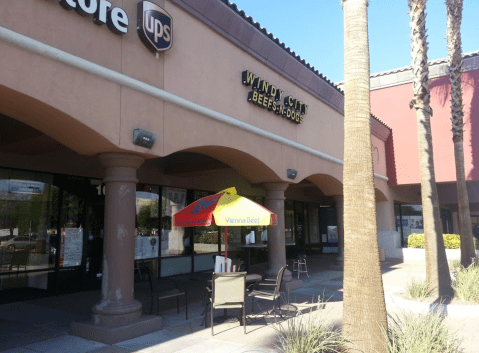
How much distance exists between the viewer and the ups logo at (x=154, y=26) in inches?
283

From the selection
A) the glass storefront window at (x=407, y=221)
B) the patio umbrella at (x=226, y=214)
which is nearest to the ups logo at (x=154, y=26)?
the patio umbrella at (x=226, y=214)

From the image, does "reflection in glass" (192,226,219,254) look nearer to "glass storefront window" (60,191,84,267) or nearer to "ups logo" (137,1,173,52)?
"glass storefront window" (60,191,84,267)

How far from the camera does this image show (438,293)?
9.77 meters

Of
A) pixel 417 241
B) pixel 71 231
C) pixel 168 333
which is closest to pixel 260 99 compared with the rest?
pixel 168 333

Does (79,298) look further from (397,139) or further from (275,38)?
(397,139)

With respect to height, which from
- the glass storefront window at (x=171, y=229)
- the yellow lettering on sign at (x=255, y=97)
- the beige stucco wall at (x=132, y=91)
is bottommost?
the glass storefront window at (x=171, y=229)

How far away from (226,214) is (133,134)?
88.4 inches

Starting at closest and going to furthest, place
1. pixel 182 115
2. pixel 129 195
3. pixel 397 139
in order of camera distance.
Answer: pixel 129 195 → pixel 182 115 → pixel 397 139

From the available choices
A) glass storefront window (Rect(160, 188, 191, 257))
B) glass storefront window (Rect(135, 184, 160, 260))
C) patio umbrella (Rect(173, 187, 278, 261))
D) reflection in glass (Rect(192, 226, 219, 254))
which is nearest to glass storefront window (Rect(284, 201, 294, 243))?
reflection in glass (Rect(192, 226, 219, 254))

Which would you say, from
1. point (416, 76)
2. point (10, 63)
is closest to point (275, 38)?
point (416, 76)

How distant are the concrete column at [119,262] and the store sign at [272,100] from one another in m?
4.22

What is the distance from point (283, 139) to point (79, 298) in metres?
7.11

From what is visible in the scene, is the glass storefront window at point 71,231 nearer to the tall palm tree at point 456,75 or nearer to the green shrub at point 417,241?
the tall palm tree at point 456,75

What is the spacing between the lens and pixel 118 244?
6.89 meters
